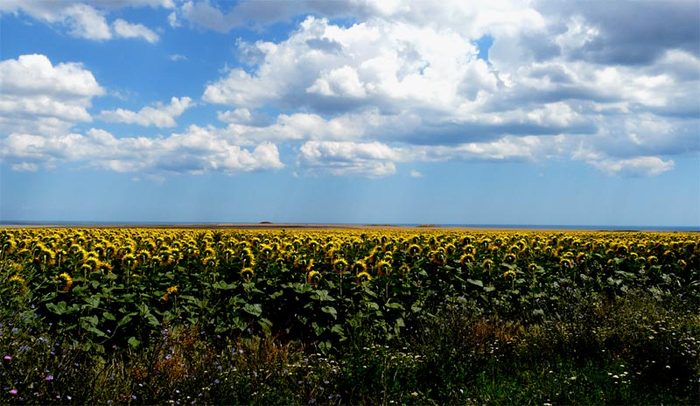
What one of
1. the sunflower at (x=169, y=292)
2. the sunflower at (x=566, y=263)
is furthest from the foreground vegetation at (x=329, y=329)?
the sunflower at (x=566, y=263)

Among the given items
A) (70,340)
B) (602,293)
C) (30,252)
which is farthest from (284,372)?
(602,293)

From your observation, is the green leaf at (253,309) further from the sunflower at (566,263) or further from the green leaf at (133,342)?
the sunflower at (566,263)

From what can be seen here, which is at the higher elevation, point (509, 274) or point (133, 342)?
point (509, 274)

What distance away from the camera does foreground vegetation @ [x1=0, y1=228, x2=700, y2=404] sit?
19.2 feet

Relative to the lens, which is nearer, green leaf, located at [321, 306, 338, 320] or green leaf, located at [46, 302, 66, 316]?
green leaf, located at [46, 302, 66, 316]

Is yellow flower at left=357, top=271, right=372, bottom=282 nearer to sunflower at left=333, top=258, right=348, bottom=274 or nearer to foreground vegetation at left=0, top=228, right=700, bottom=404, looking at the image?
foreground vegetation at left=0, top=228, right=700, bottom=404

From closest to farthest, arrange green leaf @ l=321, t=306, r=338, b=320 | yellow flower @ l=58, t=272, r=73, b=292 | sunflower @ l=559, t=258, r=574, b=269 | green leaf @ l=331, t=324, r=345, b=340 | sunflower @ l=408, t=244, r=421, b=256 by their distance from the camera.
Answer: yellow flower @ l=58, t=272, r=73, b=292 < green leaf @ l=331, t=324, r=345, b=340 < green leaf @ l=321, t=306, r=338, b=320 < sunflower @ l=408, t=244, r=421, b=256 < sunflower @ l=559, t=258, r=574, b=269

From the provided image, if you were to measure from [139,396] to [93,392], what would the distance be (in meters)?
0.49

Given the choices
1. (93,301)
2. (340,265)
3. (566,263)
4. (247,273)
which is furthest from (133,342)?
(566,263)

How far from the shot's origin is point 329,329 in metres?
7.61

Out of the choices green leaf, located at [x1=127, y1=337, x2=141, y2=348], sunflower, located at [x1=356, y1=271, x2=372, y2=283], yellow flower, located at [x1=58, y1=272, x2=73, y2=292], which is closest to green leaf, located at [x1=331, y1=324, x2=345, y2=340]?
sunflower, located at [x1=356, y1=271, x2=372, y2=283]

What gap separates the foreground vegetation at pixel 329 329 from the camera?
587 centimetres

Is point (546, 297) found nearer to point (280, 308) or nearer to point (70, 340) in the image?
point (280, 308)

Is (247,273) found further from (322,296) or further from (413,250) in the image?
(413,250)
